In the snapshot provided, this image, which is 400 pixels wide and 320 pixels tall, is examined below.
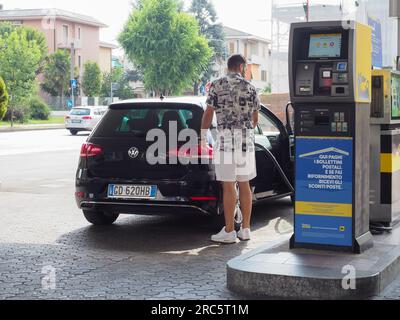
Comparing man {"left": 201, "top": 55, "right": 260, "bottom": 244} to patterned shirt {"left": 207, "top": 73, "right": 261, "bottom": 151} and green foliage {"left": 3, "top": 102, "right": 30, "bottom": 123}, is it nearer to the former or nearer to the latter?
patterned shirt {"left": 207, "top": 73, "right": 261, "bottom": 151}

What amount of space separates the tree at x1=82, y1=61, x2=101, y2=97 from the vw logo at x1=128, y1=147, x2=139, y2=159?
63.4m

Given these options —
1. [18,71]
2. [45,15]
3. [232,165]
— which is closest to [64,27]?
[45,15]

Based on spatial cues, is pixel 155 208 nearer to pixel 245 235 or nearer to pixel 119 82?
pixel 245 235

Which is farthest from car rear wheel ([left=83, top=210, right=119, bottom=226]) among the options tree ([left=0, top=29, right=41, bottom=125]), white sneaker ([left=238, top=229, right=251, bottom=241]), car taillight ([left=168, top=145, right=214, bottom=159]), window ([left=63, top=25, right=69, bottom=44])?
window ([left=63, top=25, right=69, bottom=44])

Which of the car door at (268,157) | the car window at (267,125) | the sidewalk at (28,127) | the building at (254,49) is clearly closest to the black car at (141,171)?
the car door at (268,157)

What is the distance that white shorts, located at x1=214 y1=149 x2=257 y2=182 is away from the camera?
7.54 meters

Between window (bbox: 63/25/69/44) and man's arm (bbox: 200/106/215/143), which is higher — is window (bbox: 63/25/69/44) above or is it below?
above

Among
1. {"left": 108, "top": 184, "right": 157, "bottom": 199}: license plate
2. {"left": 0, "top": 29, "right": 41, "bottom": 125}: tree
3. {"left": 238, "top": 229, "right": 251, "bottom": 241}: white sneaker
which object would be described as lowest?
{"left": 238, "top": 229, "right": 251, "bottom": 241}: white sneaker

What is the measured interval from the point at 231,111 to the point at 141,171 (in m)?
1.17

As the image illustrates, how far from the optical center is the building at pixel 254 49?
96.1m

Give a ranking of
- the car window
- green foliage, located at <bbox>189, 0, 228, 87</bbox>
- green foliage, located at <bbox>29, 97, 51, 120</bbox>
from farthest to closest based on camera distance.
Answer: green foliage, located at <bbox>189, 0, 228, 87</bbox> → green foliage, located at <bbox>29, 97, 51, 120</bbox> → the car window

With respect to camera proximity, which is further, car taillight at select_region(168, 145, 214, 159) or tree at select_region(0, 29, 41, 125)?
tree at select_region(0, 29, 41, 125)

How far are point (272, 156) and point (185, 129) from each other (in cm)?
129

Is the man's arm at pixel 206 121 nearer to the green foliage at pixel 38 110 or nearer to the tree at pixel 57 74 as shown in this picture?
the green foliage at pixel 38 110
